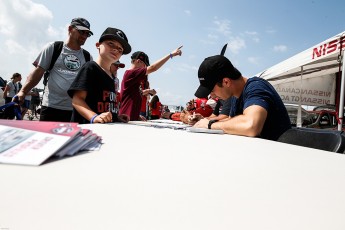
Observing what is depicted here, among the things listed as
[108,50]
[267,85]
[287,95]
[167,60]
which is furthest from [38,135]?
[287,95]

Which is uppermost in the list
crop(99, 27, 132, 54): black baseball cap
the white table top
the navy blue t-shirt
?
crop(99, 27, 132, 54): black baseball cap

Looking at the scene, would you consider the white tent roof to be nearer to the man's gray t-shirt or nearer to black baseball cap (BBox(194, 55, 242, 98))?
black baseball cap (BBox(194, 55, 242, 98))

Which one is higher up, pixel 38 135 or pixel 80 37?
pixel 80 37

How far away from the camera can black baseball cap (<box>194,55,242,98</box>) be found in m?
1.72

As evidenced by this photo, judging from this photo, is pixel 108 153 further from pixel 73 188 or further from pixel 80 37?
pixel 80 37

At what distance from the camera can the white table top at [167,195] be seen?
0.30 m

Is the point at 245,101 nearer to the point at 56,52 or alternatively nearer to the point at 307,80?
the point at 56,52

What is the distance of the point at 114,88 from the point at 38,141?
127 cm

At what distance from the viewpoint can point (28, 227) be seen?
268 millimetres

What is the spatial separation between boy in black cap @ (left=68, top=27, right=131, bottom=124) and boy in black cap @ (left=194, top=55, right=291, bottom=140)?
2.20ft

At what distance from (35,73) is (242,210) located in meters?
2.38

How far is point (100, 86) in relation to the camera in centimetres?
166

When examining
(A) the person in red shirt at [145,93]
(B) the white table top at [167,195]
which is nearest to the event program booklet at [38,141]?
(B) the white table top at [167,195]

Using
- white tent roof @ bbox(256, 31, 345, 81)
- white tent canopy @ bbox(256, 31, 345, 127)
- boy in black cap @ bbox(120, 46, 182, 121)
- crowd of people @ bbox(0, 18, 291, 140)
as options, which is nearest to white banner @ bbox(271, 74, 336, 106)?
white tent canopy @ bbox(256, 31, 345, 127)
